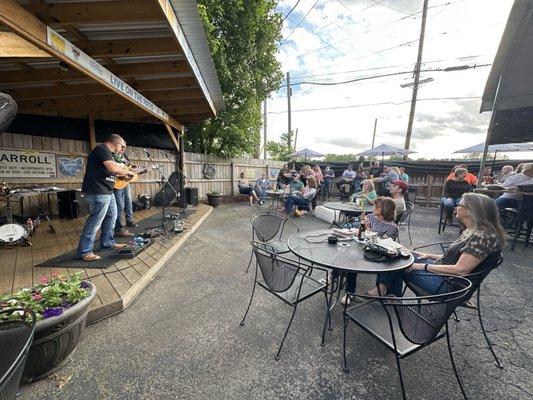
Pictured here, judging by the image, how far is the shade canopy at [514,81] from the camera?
3166 millimetres

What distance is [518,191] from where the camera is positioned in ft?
13.7

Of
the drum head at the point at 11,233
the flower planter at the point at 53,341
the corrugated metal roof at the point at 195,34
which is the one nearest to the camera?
the flower planter at the point at 53,341

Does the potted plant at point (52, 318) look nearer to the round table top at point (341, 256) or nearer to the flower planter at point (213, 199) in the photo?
the round table top at point (341, 256)

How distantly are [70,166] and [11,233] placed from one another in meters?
2.47

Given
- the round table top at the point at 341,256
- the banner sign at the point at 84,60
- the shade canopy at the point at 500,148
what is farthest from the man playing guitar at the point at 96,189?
the shade canopy at the point at 500,148

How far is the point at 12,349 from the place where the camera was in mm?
1078

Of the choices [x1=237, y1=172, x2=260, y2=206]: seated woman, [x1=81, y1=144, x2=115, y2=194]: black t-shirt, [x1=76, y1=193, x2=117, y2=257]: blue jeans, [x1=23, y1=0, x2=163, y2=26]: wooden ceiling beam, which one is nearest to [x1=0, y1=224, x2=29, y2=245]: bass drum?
[x1=76, y1=193, x2=117, y2=257]: blue jeans

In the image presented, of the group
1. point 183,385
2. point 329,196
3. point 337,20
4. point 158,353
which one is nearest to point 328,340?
point 183,385

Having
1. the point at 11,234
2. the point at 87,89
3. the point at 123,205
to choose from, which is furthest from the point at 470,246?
the point at 87,89

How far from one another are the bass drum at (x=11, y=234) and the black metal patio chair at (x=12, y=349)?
8.30 feet

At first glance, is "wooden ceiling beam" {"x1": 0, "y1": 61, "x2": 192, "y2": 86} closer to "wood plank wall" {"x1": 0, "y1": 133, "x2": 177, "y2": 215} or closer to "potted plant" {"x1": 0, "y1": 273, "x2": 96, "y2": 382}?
"wood plank wall" {"x1": 0, "y1": 133, "x2": 177, "y2": 215}

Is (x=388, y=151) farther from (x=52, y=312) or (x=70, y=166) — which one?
(x=52, y=312)

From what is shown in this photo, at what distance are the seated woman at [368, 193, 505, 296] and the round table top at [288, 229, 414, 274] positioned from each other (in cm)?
24

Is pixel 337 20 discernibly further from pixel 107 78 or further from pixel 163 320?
pixel 163 320
